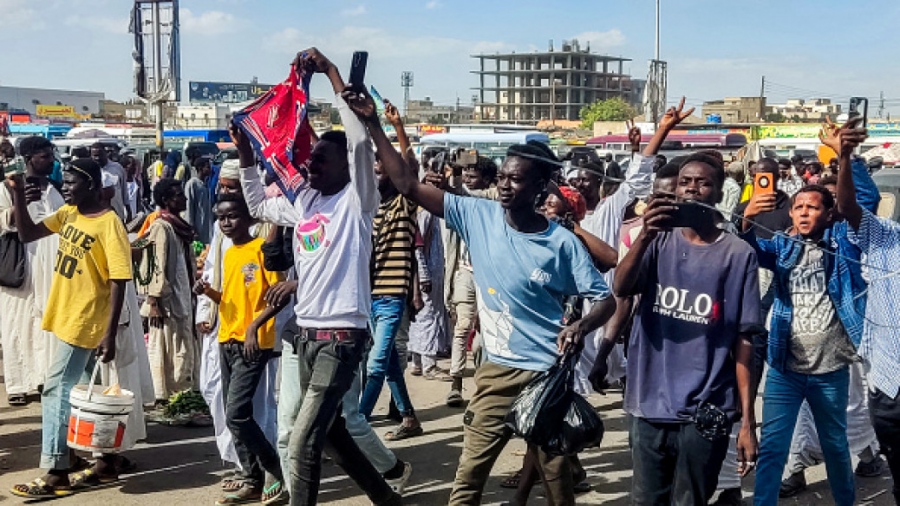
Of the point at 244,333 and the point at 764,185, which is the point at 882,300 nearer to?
the point at 764,185

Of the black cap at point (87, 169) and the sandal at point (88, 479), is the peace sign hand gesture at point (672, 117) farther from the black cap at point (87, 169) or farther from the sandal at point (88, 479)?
→ the sandal at point (88, 479)

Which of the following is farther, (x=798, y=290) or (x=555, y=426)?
(x=798, y=290)

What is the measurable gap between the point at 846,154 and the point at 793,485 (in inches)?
101

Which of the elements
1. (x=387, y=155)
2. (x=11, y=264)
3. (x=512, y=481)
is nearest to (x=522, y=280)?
(x=387, y=155)

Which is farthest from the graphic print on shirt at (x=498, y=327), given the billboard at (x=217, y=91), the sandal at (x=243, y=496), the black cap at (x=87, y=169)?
the billboard at (x=217, y=91)

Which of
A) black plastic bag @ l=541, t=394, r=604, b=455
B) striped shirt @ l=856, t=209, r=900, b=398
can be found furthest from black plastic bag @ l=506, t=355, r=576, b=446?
striped shirt @ l=856, t=209, r=900, b=398

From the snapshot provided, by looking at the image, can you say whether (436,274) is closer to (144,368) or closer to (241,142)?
(144,368)

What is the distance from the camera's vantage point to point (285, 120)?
5.10 m

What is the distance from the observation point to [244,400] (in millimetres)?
5422

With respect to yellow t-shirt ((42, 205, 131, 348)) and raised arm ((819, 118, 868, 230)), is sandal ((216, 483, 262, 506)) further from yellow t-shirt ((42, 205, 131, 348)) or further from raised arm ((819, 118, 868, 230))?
raised arm ((819, 118, 868, 230))

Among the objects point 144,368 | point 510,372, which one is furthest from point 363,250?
point 144,368

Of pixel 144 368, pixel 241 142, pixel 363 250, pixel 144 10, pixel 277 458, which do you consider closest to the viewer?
pixel 363 250

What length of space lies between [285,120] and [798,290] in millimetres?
2617

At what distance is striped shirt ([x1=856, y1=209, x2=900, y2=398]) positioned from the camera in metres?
4.53
